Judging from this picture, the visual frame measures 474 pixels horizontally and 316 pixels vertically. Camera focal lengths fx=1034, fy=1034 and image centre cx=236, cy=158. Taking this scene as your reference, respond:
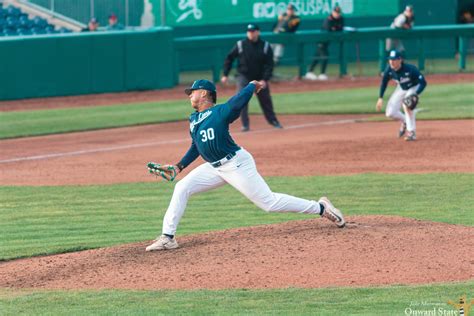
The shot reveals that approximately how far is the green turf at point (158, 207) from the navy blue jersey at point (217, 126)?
181cm

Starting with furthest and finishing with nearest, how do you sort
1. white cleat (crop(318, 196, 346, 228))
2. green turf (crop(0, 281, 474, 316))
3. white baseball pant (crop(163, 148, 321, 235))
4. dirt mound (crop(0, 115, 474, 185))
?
dirt mound (crop(0, 115, 474, 185)) → white cleat (crop(318, 196, 346, 228)) → white baseball pant (crop(163, 148, 321, 235)) → green turf (crop(0, 281, 474, 316))

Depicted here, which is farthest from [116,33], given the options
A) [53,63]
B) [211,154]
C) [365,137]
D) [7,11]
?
[211,154]

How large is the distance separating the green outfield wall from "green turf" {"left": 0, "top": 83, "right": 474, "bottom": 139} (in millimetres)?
1407

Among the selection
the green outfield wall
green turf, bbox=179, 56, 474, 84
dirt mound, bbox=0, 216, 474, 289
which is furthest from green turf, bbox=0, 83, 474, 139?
dirt mound, bbox=0, 216, 474, 289

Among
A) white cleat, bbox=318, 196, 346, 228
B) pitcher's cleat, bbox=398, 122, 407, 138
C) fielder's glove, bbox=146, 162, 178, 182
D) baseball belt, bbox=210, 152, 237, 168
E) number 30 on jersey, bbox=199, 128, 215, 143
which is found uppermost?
number 30 on jersey, bbox=199, 128, 215, 143

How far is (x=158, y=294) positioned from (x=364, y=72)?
80.3ft

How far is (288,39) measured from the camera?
29828 mm

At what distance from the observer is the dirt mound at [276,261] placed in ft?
30.4

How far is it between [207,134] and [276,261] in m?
1.40

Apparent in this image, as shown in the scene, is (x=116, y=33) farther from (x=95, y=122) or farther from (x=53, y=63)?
(x=95, y=122)

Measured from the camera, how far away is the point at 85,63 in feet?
Result: 86.0

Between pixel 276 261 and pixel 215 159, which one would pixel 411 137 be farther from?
pixel 276 261

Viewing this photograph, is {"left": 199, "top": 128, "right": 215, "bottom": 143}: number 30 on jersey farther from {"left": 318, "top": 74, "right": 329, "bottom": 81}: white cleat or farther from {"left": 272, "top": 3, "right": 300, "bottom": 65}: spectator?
{"left": 318, "top": 74, "right": 329, "bottom": 81}: white cleat

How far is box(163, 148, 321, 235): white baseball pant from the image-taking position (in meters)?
10.2
